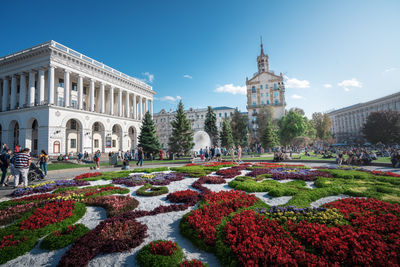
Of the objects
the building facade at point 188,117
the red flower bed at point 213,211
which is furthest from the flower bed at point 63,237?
the building facade at point 188,117

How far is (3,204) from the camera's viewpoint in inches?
241

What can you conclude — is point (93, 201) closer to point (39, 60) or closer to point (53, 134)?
point (53, 134)

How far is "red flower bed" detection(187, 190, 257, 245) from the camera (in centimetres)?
393

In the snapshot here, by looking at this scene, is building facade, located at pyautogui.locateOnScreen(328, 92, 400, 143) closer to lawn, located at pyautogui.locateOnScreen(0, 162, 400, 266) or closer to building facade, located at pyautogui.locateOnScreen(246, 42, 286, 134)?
building facade, located at pyautogui.locateOnScreen(246, 42, 286, 134)

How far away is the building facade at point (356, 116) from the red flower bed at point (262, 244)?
88895mm

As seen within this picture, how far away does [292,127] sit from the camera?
4225 centimetres

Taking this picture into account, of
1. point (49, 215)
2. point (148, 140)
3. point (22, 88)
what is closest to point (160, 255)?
point (49, 215)

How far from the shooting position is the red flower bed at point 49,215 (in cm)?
450

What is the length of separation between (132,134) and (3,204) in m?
45.5

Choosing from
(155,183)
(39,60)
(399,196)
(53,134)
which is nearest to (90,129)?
(53,134)

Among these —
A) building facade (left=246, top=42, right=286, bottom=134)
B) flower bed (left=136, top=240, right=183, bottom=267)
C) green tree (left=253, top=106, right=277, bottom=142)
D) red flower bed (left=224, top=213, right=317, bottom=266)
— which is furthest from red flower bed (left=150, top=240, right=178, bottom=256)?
building facade (left=246, top=42, right=286, bottom=134)

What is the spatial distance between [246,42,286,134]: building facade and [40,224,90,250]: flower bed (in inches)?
2334

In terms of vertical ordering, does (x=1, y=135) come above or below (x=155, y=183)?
above

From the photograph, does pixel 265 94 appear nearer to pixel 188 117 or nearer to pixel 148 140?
pixel 188 117
